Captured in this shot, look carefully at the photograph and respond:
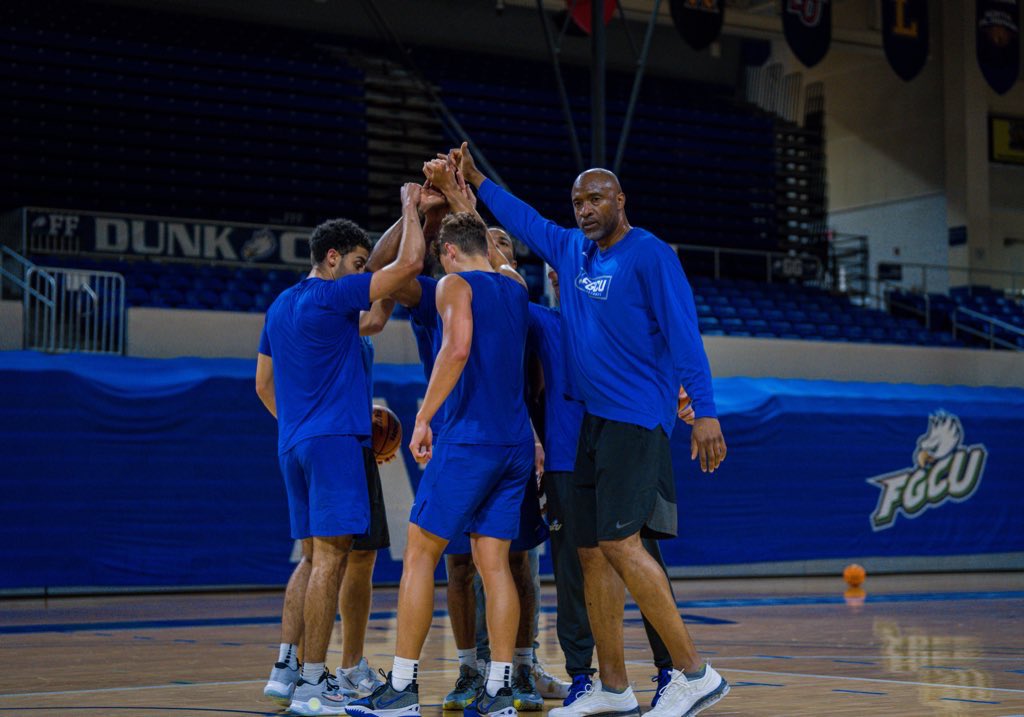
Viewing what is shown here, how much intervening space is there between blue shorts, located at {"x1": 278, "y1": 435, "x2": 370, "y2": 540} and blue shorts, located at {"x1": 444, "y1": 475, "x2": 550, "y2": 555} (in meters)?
0.37

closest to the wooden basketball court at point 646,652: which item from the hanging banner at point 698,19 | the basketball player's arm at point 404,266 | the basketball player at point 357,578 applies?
the basketball player at point 357,578

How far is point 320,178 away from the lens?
64.0ft

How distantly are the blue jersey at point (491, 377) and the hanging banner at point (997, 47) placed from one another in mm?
15478

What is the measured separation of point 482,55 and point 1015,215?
32.8 ft

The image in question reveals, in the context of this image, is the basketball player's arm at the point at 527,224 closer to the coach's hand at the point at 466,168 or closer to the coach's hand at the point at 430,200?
the coach's hand at the point at 466,168

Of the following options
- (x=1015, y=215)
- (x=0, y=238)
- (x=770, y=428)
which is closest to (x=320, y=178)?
(x=0, y=238)

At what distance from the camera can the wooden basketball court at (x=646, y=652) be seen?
507 cm

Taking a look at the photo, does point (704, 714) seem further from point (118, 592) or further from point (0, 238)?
point (0, 238)

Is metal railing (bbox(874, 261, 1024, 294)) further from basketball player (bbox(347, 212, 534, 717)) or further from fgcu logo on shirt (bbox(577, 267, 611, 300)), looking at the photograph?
basketball player (bbox(347, 212, 534, 717))

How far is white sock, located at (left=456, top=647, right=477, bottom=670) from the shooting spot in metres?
5.25

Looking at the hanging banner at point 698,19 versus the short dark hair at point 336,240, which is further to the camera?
the hanging banner at point 698,19

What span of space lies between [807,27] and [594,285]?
1433 centimetres

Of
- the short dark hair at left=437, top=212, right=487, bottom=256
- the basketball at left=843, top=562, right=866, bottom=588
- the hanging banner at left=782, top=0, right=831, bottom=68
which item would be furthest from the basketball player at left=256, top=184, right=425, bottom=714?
the hanging banner at left=782, top=0, right=831, bottom=68

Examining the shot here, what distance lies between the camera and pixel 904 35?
18234 mm
